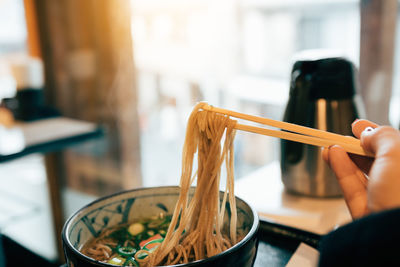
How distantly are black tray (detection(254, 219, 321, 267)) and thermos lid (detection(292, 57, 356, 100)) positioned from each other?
35 cm

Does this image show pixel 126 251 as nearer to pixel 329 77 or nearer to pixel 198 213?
pixel 198 213

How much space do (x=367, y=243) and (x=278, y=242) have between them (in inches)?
17.6

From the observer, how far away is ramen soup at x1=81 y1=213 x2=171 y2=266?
2.26 ft

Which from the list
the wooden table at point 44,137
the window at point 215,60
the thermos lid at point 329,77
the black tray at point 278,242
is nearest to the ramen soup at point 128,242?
the black tray at point 278,242

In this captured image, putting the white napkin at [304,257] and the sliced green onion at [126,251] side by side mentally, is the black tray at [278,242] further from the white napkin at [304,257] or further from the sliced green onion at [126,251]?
the sliced green onion at [126,251]

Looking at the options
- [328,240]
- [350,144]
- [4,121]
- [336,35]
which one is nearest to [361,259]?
[328,240]

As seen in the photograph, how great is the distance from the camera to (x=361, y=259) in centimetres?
40

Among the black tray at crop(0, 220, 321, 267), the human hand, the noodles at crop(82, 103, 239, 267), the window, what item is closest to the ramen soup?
the noodles at crop(82, 103, 239, 267)

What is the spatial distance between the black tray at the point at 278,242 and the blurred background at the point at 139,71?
4.35 ft

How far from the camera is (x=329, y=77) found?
96cm

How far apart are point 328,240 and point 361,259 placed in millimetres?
60

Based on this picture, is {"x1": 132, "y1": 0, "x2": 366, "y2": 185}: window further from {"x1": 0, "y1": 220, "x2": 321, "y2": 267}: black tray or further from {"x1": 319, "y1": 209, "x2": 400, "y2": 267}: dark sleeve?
{"x1": 319, "y1": 209, "x2": 400, "y2": 267}: dark sleeve

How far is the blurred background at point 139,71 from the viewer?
2.27m

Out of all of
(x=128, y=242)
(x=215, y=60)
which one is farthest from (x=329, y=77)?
(x=215, y=60)
